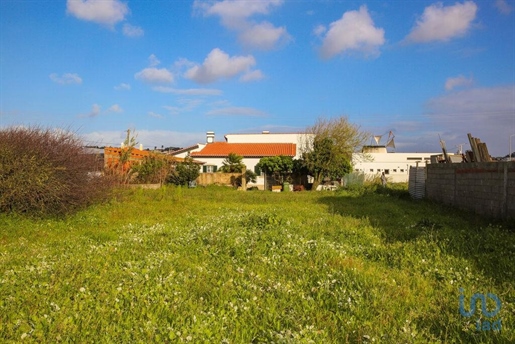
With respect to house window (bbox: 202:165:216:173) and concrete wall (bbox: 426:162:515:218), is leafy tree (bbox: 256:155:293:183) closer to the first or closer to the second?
house window (bbox: 202:165:216:173)

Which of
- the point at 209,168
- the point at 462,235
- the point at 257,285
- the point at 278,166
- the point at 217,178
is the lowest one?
the point at 257,285

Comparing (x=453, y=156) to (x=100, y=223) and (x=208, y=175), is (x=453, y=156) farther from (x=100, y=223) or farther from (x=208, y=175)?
(x=208, y=175)

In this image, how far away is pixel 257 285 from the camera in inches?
186

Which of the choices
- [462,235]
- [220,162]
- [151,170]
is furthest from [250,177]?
[462,235]

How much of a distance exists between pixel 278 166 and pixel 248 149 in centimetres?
1007

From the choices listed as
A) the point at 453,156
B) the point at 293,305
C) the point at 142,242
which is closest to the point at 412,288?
the point at 293,305

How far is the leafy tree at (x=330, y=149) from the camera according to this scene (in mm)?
28938

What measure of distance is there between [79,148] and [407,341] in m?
11.7

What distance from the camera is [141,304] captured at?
4031mm

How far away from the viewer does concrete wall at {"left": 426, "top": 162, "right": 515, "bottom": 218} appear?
9.57 meters

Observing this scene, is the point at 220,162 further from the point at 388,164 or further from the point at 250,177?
the point at 388,164

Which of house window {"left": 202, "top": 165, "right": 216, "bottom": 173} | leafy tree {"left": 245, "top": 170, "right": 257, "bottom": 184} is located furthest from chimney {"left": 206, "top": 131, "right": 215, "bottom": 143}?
leafy tree {"left": 245, "top": 170, "right": 257, "bottom": 184}

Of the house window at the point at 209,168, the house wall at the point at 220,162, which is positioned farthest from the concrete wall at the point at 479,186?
the house window at the point at 209,168

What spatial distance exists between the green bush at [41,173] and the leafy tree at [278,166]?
61.4ft
